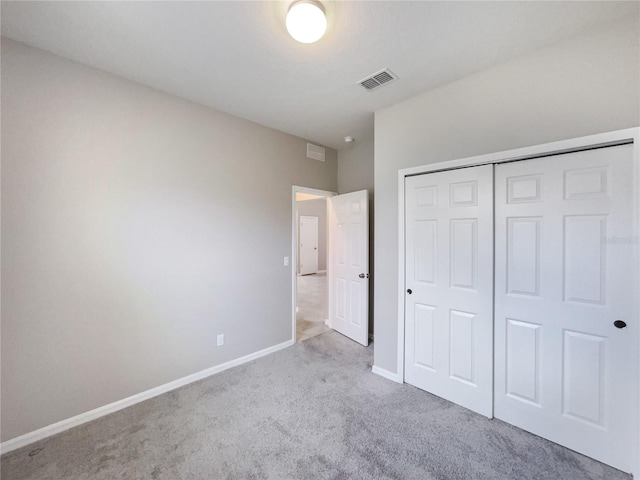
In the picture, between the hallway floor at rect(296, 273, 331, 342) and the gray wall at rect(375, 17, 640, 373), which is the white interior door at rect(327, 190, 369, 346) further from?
the gray wall at rect(375, 17, 640, 373)

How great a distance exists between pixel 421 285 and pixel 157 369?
8.45 ft

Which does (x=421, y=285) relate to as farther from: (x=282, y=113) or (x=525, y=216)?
(x=282, y=113)

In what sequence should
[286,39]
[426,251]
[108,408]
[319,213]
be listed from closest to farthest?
[286,39], [108,408], [426,251], [319,213]

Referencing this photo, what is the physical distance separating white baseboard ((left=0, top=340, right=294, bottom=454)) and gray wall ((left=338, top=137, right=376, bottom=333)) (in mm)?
1878

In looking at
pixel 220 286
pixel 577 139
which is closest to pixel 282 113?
pixel 220 286

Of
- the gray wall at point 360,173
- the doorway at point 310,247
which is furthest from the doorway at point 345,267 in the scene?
the doorway at point 310,247

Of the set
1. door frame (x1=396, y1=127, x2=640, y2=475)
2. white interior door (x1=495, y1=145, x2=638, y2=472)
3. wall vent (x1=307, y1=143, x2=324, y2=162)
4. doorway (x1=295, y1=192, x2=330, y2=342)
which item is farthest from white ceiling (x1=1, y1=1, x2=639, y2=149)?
doorway (x1=295, y1=192, x2=330, y2=342)

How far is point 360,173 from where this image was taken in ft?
12.3

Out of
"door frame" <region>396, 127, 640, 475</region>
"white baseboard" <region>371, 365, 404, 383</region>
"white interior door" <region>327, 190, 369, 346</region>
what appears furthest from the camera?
"white interior door" <region>327, 190, 369, 346</region>

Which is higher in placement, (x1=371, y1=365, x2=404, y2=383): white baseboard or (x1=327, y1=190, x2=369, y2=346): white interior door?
(x1=327, y1=190, x2=369, y2=346): white interior door

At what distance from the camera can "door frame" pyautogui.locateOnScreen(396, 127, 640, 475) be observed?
1.51m

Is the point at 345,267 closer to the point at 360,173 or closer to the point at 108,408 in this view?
the point at 360,173

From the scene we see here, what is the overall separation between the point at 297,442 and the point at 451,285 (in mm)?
1719

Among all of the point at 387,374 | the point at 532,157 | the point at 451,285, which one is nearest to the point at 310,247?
the point at 387,374
